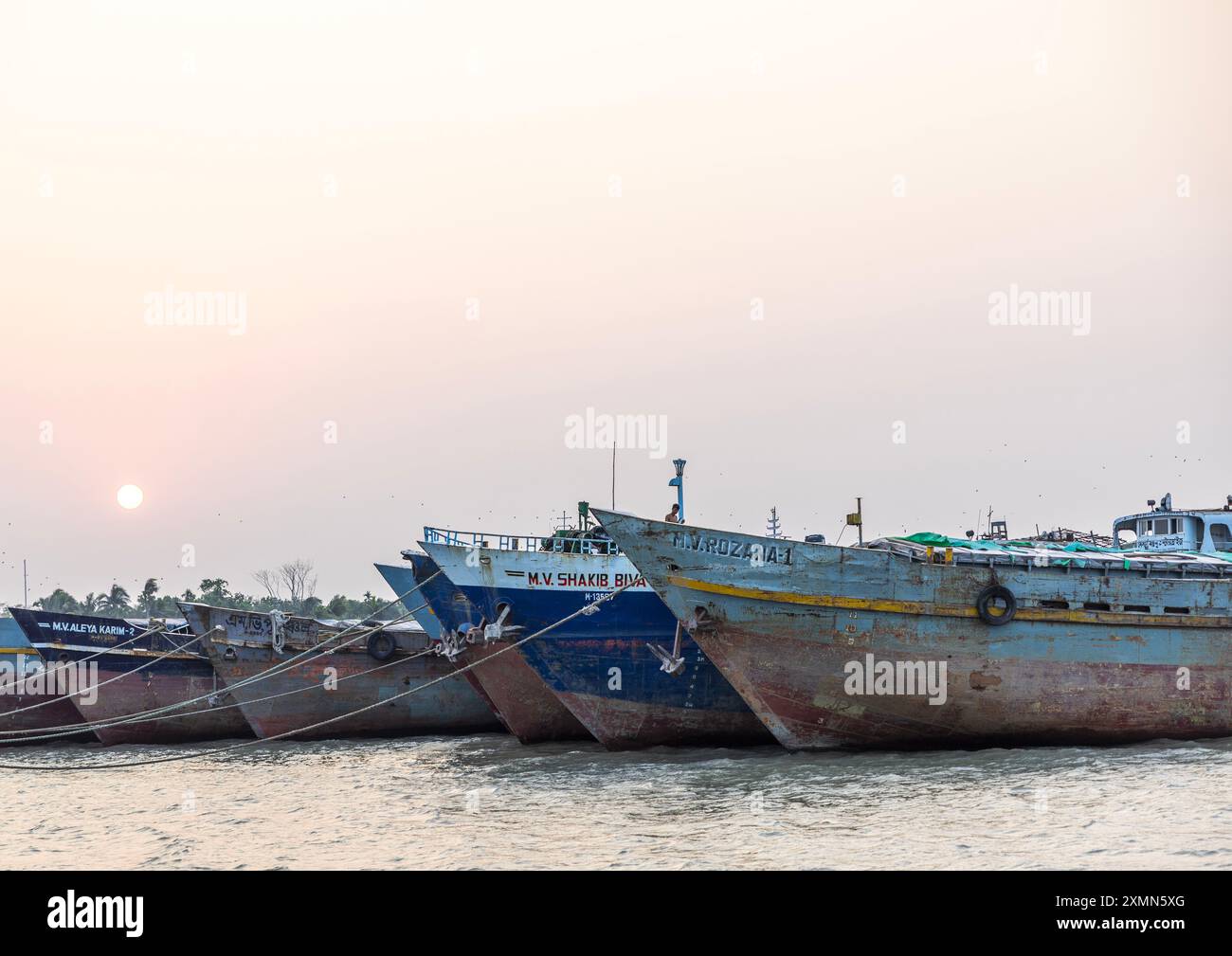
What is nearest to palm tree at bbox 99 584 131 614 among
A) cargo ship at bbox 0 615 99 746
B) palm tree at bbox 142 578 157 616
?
palm tree at bbox 142 578 157 616

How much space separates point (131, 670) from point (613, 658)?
1732 centimetres

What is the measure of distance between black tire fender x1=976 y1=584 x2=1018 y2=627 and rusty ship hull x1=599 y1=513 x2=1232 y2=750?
39 millimetres

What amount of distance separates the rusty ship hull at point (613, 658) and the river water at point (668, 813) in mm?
856

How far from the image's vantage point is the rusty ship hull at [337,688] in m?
31.3

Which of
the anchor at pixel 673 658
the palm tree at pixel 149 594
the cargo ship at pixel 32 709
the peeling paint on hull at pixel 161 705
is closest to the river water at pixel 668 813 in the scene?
the anchor at pixel 673 658

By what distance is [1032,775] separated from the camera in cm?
1802

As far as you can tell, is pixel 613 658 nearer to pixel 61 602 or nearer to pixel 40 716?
pixel 40 716

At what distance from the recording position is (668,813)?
1688 centimetres

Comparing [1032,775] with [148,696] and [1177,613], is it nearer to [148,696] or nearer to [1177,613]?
[1177,613]

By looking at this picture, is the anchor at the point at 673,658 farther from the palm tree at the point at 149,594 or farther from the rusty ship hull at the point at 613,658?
the palm tree at the point at 149,594

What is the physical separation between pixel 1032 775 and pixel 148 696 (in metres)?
25.8

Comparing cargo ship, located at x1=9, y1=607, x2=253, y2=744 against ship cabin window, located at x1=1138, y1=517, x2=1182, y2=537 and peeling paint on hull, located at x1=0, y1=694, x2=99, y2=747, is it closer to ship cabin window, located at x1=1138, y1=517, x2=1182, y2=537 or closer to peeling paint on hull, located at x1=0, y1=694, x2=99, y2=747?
peeling paint on hull, located at x1=0, y1=694, x2=99, y2=747

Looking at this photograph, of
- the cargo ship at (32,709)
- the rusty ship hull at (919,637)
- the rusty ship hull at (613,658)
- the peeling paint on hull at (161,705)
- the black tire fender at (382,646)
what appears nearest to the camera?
the rusty ship hull at (919,637)
